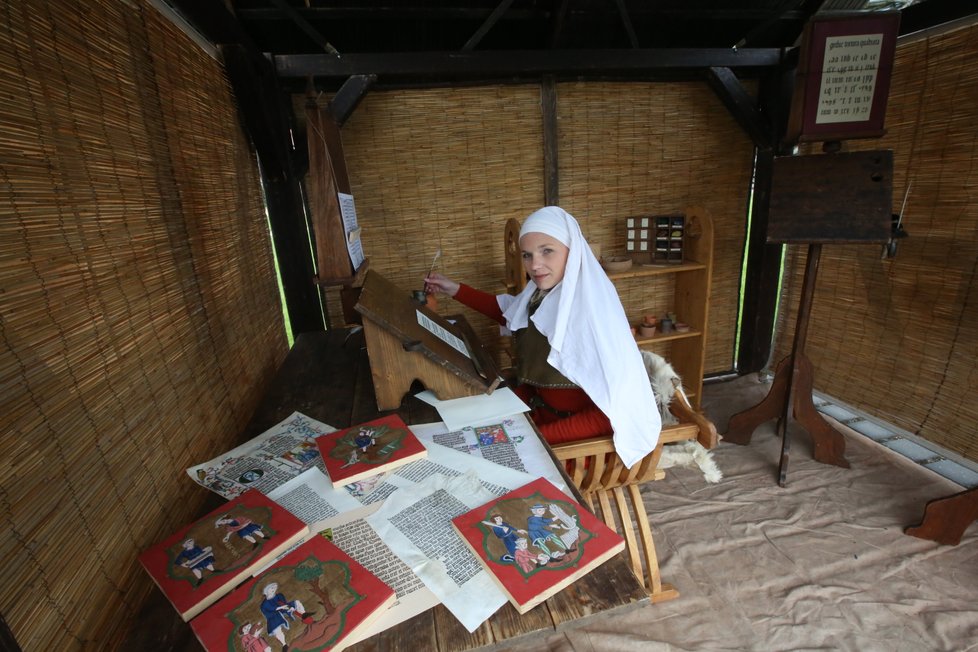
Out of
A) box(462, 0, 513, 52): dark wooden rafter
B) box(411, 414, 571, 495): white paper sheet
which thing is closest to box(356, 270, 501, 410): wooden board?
box(411, 414, 571, 495): white paper sheet

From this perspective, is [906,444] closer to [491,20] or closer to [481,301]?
[481,301]

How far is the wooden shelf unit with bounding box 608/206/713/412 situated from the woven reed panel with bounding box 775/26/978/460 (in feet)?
2.98

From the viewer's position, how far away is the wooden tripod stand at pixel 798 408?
2293mm

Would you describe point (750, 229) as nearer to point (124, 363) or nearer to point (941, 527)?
point (941, 527)

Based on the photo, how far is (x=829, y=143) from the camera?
2057 mm

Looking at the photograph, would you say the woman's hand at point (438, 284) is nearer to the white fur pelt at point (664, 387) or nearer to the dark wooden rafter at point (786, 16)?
the white fur pelt at point (664, 387)

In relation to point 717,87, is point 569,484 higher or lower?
lower

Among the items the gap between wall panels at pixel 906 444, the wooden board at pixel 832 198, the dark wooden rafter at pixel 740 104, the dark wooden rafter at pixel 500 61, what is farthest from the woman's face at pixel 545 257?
the gap between wall panels at pixel 906 444

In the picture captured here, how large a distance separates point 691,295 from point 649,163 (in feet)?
3.35

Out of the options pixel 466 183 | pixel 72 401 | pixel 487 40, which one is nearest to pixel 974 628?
pixel 72 401

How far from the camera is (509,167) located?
9.58ft

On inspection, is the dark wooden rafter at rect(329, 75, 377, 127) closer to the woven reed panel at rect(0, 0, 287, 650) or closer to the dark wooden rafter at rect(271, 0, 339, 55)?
the dark wooden rafter at rect(271, 0, 339, 55)

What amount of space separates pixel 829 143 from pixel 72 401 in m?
2.88

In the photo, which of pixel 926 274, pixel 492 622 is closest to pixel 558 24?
pixel 926 274
